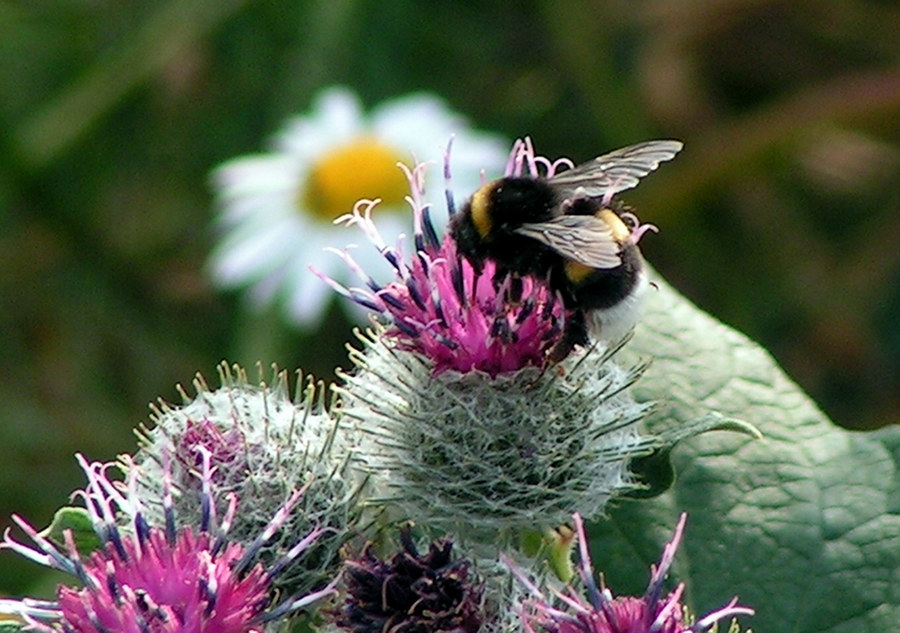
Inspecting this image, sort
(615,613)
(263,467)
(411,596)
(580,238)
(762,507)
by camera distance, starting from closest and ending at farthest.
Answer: (615,613) < (411,596) < (580,238) < (263,467) < (762,507)

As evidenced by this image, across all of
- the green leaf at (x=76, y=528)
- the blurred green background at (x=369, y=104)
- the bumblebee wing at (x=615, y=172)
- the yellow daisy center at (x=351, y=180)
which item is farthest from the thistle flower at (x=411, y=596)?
the blurred green background at (x=369, y=104)

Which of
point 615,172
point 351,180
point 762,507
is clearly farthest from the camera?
point 351,180

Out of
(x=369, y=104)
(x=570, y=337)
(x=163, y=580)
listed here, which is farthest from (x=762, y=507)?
(x=369, y=104)

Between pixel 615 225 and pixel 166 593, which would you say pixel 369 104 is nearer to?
pixel 615 225

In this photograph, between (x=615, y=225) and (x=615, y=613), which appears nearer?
(x=615, y=613)

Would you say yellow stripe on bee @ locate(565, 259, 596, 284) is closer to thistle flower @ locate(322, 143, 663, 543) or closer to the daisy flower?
thistle flower @ locate(322, 143, 663, 543)

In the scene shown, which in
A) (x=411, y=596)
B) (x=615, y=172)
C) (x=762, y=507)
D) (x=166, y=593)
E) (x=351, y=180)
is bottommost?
(x=762, y=507)

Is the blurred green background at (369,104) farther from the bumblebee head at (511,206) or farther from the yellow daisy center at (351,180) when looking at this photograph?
the bumblebee head at (511,206)

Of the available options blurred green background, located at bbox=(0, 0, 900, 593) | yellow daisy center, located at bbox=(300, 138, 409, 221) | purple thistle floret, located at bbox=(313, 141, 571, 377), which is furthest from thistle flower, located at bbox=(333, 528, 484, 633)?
blurred green background, located at bbox=(0, 0, 900, 593)
